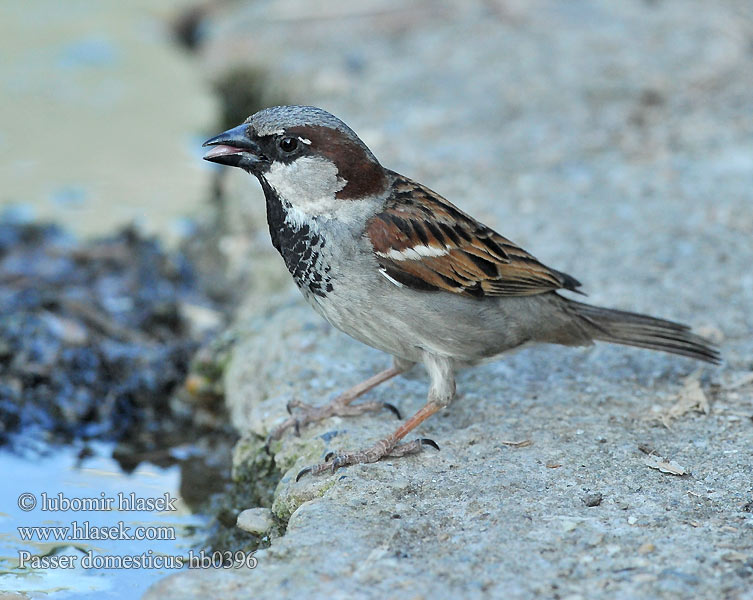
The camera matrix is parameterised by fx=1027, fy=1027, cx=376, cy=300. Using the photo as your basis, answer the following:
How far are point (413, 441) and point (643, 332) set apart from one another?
1152 mm

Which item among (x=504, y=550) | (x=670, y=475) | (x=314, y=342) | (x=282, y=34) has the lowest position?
(x=504, y=550)

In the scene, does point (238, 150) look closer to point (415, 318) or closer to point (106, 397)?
point (415, 318)

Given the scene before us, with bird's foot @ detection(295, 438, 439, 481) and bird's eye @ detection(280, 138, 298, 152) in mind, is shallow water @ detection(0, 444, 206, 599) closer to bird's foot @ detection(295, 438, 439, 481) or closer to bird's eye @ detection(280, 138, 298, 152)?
bird's foot @ detection(295, 438, 439, 481)

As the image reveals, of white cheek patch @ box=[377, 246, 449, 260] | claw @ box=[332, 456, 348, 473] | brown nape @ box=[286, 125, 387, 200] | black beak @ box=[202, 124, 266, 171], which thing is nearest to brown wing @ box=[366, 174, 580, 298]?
white cheek patch @ box=[377, 246, 449, 260]

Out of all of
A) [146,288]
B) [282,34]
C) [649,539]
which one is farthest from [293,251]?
[282,34]

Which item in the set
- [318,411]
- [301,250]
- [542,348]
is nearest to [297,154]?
[301,250]

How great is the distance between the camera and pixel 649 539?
3.18 meters

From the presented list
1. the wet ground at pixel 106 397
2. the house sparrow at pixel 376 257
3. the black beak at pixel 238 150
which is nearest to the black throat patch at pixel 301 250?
the house sparrow at pixel 376 257

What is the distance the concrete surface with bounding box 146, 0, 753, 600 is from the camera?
310 centimetres

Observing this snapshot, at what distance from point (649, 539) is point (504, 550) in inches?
17.9

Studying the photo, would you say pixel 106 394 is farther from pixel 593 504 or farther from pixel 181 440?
pixel 593 504

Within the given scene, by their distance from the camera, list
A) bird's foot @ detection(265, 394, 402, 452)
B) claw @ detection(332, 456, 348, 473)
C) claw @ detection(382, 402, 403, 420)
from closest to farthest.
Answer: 1. claw @ detection(332, 456, 348, 473)
2. bird's foot @ detection(265, 394, 402, 452)
3. claw @ detection(382, 402, 403, 420)

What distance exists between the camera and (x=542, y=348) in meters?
4.78

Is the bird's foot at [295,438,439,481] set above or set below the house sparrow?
below
